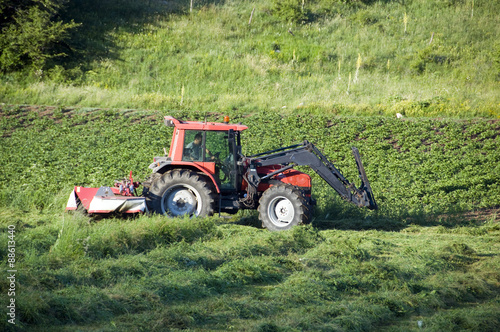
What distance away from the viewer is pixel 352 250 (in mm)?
8125

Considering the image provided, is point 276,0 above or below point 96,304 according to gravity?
above

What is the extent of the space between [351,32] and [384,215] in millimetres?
A: 24756

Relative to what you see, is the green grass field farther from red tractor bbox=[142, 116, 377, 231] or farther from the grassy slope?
red tractor bbox=[142, 116, 377, 231]

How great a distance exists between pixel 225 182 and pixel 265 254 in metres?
2.82

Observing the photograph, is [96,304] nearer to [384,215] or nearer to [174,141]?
[174,141]

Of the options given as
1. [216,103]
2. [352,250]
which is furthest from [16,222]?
[216,103]

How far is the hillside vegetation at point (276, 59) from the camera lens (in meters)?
22.1

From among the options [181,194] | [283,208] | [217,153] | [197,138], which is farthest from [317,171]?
[181,194]

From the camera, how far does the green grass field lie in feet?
18.9

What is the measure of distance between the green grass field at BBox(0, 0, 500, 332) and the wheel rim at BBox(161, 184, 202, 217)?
696 millimetres

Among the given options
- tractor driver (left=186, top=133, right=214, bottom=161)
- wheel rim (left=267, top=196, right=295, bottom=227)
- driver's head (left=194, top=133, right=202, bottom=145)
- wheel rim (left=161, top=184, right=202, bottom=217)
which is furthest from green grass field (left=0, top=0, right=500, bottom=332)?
driver's head (left=194, top=133, right=202, bottom=145)

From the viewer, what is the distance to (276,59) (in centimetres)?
2923

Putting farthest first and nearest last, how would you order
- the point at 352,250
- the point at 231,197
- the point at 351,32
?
the point at 351,32 < the point at 231,197 < the point at 352,250

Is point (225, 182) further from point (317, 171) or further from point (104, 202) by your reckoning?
point (104, 202)
